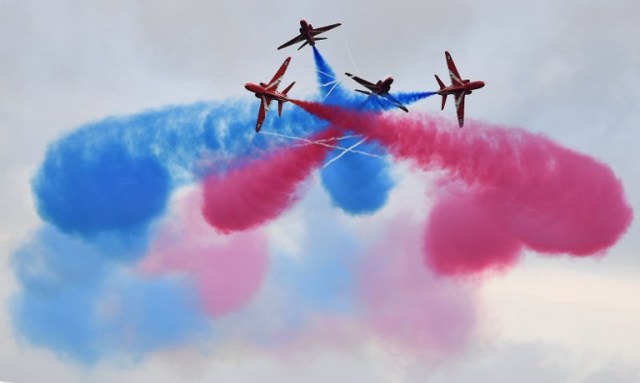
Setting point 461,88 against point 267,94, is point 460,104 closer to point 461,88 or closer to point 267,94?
point 461,88

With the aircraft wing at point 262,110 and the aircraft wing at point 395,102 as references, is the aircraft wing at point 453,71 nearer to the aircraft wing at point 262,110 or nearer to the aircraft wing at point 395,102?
the aircraft wing at point 395,102

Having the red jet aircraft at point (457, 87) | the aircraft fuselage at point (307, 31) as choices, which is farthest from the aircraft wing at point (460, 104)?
the aircraft fuselage at point (307, 31)

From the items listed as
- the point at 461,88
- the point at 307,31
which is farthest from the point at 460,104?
the point at 307,31

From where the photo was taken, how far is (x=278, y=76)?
225ft

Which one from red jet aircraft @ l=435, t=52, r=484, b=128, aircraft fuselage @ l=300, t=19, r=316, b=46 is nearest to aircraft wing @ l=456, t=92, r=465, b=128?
red jet aircraft @ l=435, t=52, r=484, b=128

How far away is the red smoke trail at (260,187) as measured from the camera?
235 feet

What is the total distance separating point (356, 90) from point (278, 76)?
4.21 metres

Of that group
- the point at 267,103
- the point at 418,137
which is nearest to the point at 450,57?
the point at 418,137

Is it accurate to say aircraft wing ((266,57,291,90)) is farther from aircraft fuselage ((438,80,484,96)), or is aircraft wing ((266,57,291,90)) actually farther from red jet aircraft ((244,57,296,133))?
aircraft fuselage ((438,80,484,96))

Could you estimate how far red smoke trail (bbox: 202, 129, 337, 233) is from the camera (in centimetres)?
7156

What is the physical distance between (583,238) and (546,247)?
2093mm

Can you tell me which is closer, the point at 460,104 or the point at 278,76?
the point at 278,76

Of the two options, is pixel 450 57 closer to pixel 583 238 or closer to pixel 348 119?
pixel 348 119

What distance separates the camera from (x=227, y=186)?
72375mm
